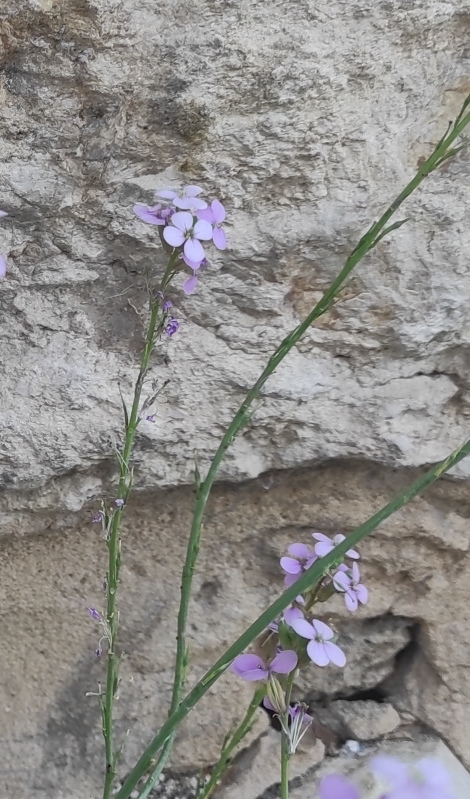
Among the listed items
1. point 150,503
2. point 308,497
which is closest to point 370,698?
point 308,497

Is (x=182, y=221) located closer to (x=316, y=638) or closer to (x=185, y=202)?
(x=185, y=202)

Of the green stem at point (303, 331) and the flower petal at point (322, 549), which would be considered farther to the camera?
the flower petal at point (322, 549)

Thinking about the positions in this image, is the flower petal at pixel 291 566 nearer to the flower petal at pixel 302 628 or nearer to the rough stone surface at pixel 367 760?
the flower petal at pixel 302 628

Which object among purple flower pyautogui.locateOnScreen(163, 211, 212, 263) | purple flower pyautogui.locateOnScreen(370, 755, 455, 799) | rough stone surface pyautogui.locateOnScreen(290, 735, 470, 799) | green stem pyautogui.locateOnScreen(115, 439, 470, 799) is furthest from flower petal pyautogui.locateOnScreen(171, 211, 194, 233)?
rough stone surface pyautogui.locateOnScreen(290, 735, 470, 799)

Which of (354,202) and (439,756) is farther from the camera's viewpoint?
(439,756)

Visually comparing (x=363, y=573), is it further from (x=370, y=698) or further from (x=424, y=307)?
(x=424, y=307)

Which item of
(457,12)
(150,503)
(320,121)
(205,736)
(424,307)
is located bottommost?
(205,736)

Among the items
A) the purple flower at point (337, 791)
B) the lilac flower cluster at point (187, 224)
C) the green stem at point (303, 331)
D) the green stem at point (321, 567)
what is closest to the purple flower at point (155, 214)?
the lilac flower cluster at point (187, 224)
